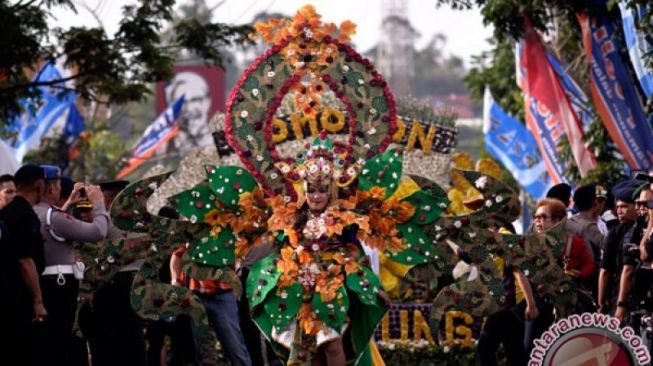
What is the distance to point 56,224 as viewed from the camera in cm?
1234

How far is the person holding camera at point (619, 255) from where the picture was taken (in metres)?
12.2

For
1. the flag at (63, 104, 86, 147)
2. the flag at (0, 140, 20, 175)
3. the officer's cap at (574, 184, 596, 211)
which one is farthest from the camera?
the flag at (63, 104, 86, 147)

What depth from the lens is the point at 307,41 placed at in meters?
11.9

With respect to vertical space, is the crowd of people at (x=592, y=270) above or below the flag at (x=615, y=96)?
below

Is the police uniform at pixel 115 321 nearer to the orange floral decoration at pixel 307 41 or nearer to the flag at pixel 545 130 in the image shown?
the orange floral decoration at pixel 307 41

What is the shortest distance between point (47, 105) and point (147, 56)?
8.73 meters

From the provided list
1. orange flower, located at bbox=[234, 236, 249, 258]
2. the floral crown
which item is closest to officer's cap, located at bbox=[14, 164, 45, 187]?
orange flower, located at bbox=[234, 236, 249, 258]

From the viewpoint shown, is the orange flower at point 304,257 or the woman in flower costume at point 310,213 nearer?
the orange flower at point 304,257

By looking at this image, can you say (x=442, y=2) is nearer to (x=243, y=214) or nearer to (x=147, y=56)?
(x=147, y=56)

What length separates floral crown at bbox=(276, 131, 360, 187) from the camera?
A: 11.6 m

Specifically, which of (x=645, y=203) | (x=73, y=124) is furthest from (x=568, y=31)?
(x=73, y=124)

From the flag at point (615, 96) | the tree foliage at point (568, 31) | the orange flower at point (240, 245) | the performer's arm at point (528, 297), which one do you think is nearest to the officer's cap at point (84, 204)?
the orange flower at point (240, 245)

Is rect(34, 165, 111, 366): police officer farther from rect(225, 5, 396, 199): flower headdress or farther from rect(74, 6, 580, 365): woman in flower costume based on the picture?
rect(225, 5, 396, 199): flower headdress

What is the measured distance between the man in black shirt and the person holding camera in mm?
4083
